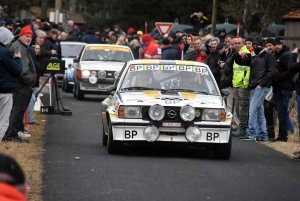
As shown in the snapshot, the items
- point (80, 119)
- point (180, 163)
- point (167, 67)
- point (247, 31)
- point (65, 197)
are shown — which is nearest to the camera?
point (65, 197)

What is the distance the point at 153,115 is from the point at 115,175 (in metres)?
1.79

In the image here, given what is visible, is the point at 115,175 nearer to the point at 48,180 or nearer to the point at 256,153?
the point at 48,180

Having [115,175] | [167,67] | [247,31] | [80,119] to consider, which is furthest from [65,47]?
[115,175]

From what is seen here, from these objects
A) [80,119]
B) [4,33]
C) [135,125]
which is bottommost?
[80,119]

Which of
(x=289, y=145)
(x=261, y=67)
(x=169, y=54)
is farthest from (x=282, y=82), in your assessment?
(x=169, y=54)

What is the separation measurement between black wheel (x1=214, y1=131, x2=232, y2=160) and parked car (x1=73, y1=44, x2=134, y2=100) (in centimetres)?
1109

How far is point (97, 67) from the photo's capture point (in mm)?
22891

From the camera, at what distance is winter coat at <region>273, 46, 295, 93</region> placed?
45.8ft

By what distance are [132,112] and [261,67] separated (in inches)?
164

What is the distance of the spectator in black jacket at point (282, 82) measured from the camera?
13930mm

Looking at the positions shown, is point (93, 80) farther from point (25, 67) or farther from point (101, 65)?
point (25, 67)

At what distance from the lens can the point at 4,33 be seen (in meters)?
10.8

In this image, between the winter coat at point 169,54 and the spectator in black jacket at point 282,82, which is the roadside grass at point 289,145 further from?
the winter coat at point 169,54

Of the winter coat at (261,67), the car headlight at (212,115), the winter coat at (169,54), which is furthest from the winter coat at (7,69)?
the winter coat at (169,54)
